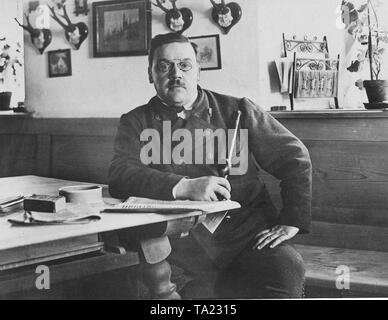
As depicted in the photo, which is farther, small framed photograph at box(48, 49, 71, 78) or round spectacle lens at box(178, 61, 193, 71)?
small framed photograph at box(48, 49, 71, 78)

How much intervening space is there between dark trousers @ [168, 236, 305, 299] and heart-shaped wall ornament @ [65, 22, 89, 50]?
78 cm

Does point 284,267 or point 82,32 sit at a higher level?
point 82,32

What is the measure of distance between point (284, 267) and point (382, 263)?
0.30m

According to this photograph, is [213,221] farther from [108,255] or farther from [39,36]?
[39,36]

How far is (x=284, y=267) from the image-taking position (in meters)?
1.64

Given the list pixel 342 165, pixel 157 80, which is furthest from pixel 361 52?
pixel 157 80

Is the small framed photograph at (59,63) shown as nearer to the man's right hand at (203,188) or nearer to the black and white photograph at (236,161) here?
the black and white photograph at (236,161)

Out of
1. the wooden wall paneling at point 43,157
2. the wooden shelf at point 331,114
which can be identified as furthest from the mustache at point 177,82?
the wooden wall paneling at point 43,157

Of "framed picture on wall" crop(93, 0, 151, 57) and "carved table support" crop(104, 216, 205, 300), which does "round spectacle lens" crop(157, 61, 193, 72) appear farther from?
"carved table support" crop(104, 216, 205, 300)

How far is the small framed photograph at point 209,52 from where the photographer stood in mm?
1790

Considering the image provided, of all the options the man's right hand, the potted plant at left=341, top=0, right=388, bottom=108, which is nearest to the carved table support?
the man's right hand

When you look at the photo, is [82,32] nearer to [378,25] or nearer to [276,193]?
[276,193]

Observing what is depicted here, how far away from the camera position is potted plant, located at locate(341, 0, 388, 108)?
5.72 ft

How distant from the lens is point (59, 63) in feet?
6.51
